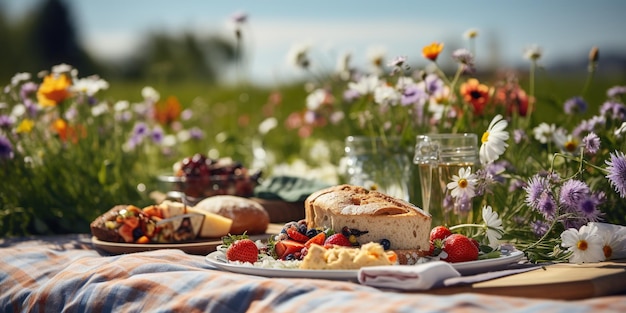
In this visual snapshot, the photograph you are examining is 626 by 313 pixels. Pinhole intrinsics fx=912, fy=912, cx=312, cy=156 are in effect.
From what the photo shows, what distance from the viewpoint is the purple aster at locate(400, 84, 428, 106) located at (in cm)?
304

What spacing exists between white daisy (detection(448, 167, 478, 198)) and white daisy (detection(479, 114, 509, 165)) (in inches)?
2.5

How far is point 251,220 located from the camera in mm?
2750

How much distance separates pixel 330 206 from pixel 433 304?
1.92ft

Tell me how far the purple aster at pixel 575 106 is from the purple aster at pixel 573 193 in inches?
42.8

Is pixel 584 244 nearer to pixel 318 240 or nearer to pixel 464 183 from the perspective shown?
pixel 464 183

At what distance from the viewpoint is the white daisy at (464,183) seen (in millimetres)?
2350

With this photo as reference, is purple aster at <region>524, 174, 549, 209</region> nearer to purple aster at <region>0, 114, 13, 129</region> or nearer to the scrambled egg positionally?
the scrambled egg

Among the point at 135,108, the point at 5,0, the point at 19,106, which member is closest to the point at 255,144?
the point at 135,108

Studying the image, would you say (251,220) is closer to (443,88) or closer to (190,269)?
(190,269)

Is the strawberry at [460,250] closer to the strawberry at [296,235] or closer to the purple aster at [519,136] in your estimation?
the strawberry at [296,235]

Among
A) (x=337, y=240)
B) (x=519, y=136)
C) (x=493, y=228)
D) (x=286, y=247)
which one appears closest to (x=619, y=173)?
(x=493, y=228)

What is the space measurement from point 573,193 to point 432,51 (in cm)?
81

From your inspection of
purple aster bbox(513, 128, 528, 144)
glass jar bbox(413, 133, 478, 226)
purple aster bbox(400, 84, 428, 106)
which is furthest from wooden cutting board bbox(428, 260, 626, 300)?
purple aster bbox(400, 84, 428, 106)

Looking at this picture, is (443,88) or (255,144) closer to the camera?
(443,88)
